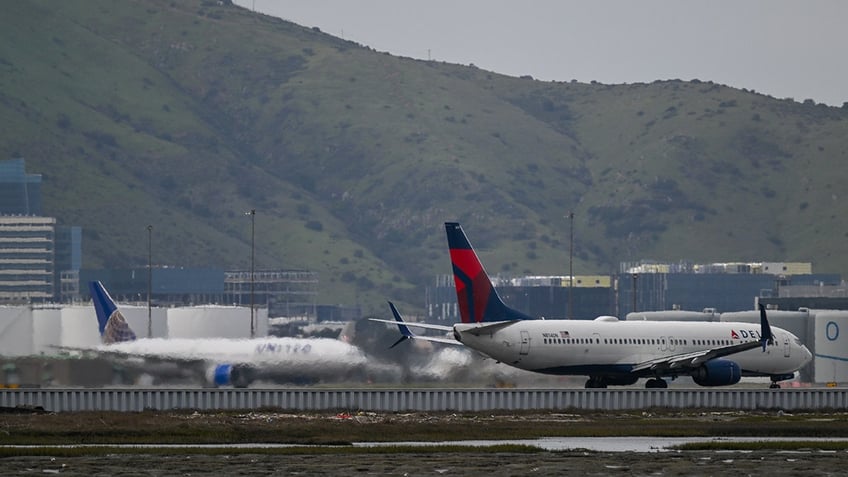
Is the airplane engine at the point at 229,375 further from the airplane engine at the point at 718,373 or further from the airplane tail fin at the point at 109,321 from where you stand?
the airplane engine at the point at 718,373

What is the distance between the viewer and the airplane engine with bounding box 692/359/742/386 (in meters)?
95.1

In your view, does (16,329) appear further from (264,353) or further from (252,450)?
(252,450)

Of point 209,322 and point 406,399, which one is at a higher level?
point 209,322

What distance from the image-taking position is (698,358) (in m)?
94.8

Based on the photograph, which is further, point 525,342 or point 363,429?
point 525,342

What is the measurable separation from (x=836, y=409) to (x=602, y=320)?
21.3m

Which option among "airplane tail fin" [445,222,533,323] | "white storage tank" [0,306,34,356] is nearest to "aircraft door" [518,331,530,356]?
"airplane tail fin" [445,222,533,323]

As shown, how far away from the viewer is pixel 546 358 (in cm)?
9269

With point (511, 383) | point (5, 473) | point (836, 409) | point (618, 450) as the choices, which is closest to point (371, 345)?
point (511, 383)

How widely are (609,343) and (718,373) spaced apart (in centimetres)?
661

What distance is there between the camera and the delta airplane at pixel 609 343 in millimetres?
91562

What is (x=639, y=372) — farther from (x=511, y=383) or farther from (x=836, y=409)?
(x=836, y=409)

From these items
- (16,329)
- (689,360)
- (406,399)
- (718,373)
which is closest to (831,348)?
(718,373)

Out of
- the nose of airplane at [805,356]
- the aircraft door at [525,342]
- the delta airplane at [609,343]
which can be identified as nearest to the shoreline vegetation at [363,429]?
the aircraft door at [525,342]
